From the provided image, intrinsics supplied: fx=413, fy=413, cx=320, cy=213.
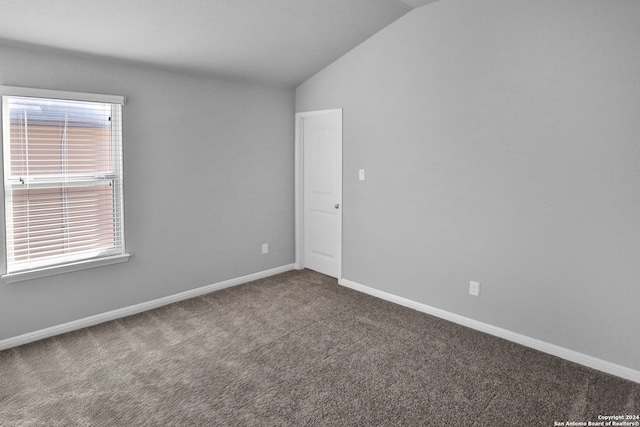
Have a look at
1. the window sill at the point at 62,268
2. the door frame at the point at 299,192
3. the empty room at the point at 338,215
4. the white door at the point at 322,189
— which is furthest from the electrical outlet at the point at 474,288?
the window sill at the point at 62,268

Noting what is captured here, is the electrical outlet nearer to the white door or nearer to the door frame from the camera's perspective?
the white door

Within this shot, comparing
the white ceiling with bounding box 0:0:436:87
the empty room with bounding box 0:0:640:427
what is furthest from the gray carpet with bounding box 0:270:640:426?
the white ceiling with bounding box 0:0:436:87

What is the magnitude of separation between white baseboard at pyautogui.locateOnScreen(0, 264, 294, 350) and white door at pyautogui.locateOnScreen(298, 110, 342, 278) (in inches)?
22.4

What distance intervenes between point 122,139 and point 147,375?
1.98 m

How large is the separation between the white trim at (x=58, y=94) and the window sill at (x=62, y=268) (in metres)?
1.31

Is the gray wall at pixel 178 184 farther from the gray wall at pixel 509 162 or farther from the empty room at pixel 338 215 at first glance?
the gray wall at pixel 509 162

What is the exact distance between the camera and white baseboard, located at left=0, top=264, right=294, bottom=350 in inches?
125

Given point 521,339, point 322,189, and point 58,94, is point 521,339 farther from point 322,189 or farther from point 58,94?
point 58,94

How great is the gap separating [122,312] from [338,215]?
7.73 ft

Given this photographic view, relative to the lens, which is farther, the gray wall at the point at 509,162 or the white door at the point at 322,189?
the white door at the point at 322,189

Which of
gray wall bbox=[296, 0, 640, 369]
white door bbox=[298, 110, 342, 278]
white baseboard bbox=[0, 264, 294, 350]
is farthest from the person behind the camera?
white door bbox=[298, 110, 342, 278]

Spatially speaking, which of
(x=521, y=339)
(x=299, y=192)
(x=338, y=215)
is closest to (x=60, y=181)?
(x=299, y=192)

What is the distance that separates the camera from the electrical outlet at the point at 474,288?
3.46 metres

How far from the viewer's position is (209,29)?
3250 millimetres
